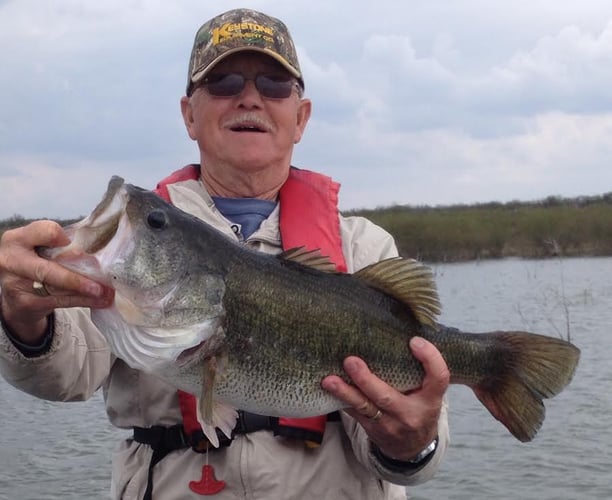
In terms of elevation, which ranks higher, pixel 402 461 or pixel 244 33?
pixel 244 33

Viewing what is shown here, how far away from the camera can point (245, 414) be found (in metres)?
3.34

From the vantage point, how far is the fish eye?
2.87m

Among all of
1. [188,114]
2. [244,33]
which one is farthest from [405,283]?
[188,114]

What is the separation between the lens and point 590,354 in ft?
52.6

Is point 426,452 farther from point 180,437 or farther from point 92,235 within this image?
point 92,235

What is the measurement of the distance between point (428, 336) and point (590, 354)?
13867mm

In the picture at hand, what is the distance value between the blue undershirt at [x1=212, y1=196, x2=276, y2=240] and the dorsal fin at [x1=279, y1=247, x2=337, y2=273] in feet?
2.18

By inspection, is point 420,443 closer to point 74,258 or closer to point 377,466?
point 377,466

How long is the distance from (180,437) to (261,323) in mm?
757

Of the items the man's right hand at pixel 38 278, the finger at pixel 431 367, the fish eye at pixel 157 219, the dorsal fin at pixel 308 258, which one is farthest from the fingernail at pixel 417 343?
the man's right hand at pixel 38 278

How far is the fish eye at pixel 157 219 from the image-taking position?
2.87m

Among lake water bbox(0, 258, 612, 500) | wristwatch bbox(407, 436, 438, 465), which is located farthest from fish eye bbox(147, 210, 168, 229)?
lake water bbox(0, 258, 612, 500)

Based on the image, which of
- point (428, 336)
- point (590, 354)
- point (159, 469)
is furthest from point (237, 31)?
point (590, 354)

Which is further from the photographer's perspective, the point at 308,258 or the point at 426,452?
the point at 426,452
